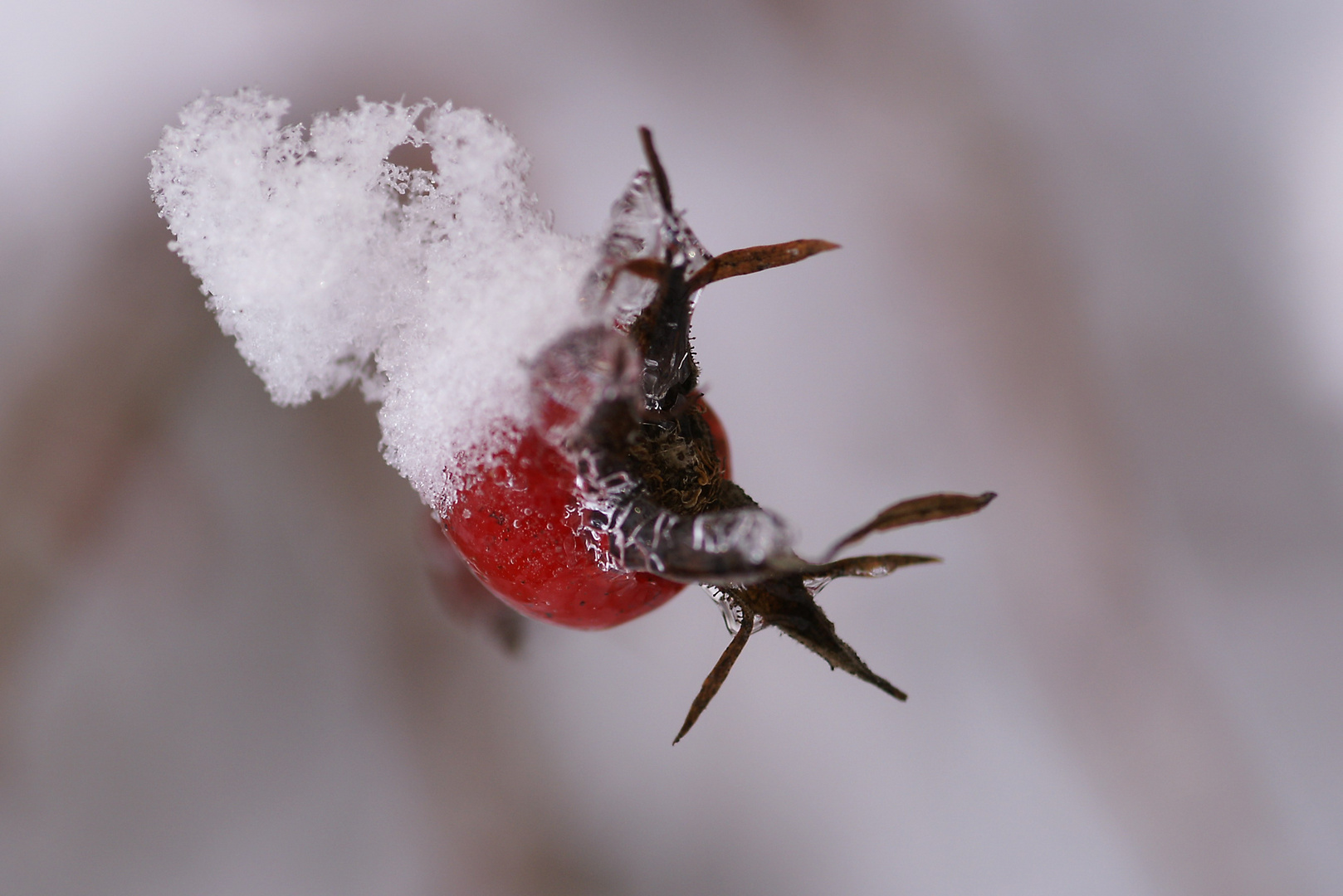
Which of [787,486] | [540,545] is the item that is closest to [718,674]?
[540,545]

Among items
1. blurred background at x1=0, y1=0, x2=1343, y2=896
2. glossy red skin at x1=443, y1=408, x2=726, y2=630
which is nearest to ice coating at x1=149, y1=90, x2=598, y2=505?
glossy red skin at x1=443, y1=408, x2=726, y2=630

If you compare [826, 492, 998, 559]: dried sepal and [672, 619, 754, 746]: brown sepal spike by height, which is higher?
[826, 492, 998, 559]: dried sepal

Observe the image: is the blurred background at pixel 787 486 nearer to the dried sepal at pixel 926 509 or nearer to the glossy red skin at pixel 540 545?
the glossy red skin at pixel 540 545

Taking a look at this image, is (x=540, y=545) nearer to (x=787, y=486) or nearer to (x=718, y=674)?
(x=718, y=674)

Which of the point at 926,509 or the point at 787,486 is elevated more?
the point at 926,509

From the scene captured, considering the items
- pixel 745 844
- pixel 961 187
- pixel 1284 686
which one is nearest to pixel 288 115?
pixel 961 187

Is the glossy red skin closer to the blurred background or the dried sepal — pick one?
the dried sepal
